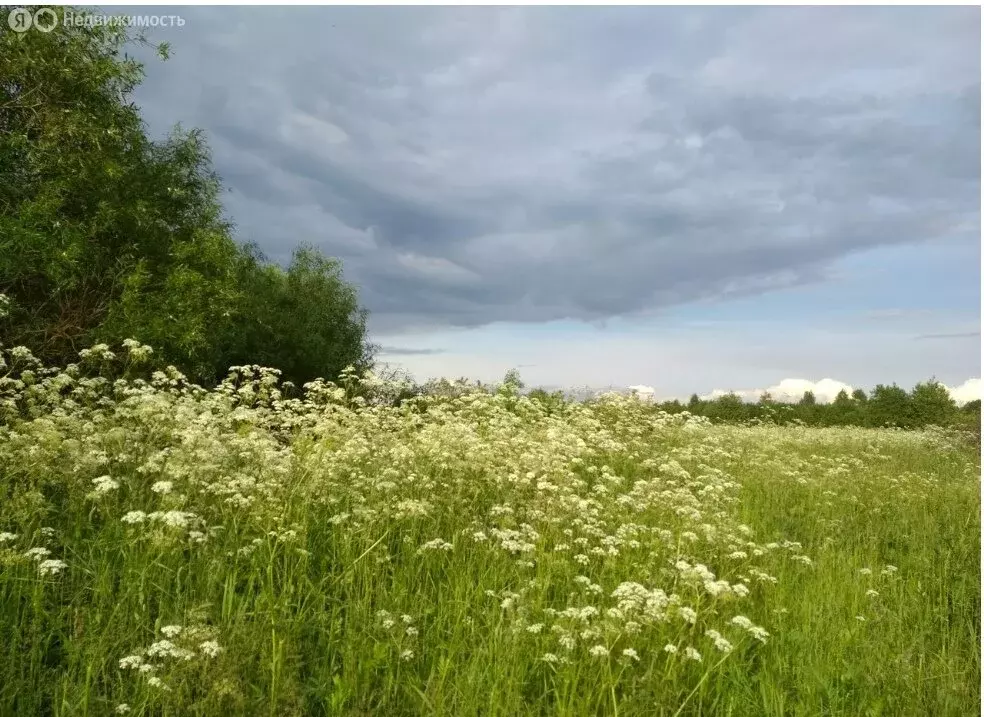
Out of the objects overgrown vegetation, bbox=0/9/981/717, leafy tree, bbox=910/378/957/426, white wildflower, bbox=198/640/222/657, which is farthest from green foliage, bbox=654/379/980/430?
white wildflower, bbox=198/640/222/657

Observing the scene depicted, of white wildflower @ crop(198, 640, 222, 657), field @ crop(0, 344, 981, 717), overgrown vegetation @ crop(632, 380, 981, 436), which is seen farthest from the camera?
overgrown vegetation @ crop(632, 380, 981, 436)

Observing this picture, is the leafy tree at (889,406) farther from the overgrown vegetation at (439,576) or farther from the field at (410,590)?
the field at (410,590)

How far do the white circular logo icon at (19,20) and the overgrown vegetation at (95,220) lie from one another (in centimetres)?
15

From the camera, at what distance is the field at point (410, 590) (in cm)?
408

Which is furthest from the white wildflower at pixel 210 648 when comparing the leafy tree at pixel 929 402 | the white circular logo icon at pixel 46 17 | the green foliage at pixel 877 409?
the leafy tree at pixel 929 402

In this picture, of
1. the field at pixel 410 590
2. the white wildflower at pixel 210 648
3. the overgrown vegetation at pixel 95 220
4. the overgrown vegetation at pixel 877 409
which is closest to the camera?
the white wildflower at pixel 210 648

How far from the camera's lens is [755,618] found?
5508 millimetres

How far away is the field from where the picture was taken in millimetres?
4078

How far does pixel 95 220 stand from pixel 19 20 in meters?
4.19

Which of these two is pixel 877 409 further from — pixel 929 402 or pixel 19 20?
pixel 19 20

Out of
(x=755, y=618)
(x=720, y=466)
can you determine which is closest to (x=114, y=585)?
(x=755, y=618)

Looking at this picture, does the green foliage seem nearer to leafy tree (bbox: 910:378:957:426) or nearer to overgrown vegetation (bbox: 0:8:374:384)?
leafy tree (bbox: 910:378:957:426)

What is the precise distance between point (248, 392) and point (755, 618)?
5.91 metres

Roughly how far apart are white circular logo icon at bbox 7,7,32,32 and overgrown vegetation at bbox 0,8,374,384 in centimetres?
15
